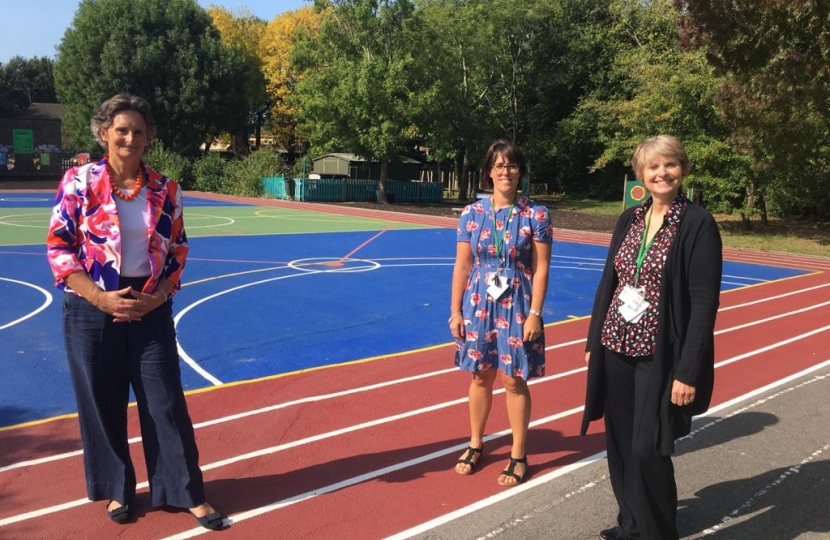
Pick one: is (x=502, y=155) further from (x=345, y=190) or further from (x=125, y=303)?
(x=345, y=190)

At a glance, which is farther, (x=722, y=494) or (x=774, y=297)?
(x=774, y=297)

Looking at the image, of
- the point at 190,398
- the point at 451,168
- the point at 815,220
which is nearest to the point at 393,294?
the point at 190,398

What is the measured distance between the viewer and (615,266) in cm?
317

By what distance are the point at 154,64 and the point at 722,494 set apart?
42774 mm

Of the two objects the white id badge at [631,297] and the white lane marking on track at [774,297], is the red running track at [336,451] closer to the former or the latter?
the white id badge at [631,297]

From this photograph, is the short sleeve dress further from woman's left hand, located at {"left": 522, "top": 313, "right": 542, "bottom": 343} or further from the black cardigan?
the black cardigan

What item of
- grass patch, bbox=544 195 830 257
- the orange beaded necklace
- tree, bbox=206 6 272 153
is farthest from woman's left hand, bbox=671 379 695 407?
tree, bbox=206 6 272 153

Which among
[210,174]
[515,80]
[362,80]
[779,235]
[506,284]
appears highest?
[515,80]

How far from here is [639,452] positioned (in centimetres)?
295

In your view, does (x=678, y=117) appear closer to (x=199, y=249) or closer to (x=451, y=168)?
(x=199, y=249)

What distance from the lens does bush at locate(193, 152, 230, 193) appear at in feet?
122

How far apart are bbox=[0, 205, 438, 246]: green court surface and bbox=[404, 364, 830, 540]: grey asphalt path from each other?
1392 cm

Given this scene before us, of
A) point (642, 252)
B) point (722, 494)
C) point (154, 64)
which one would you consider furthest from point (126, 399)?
point (154, 64)

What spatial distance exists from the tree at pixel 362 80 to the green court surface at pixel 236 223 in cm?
590
